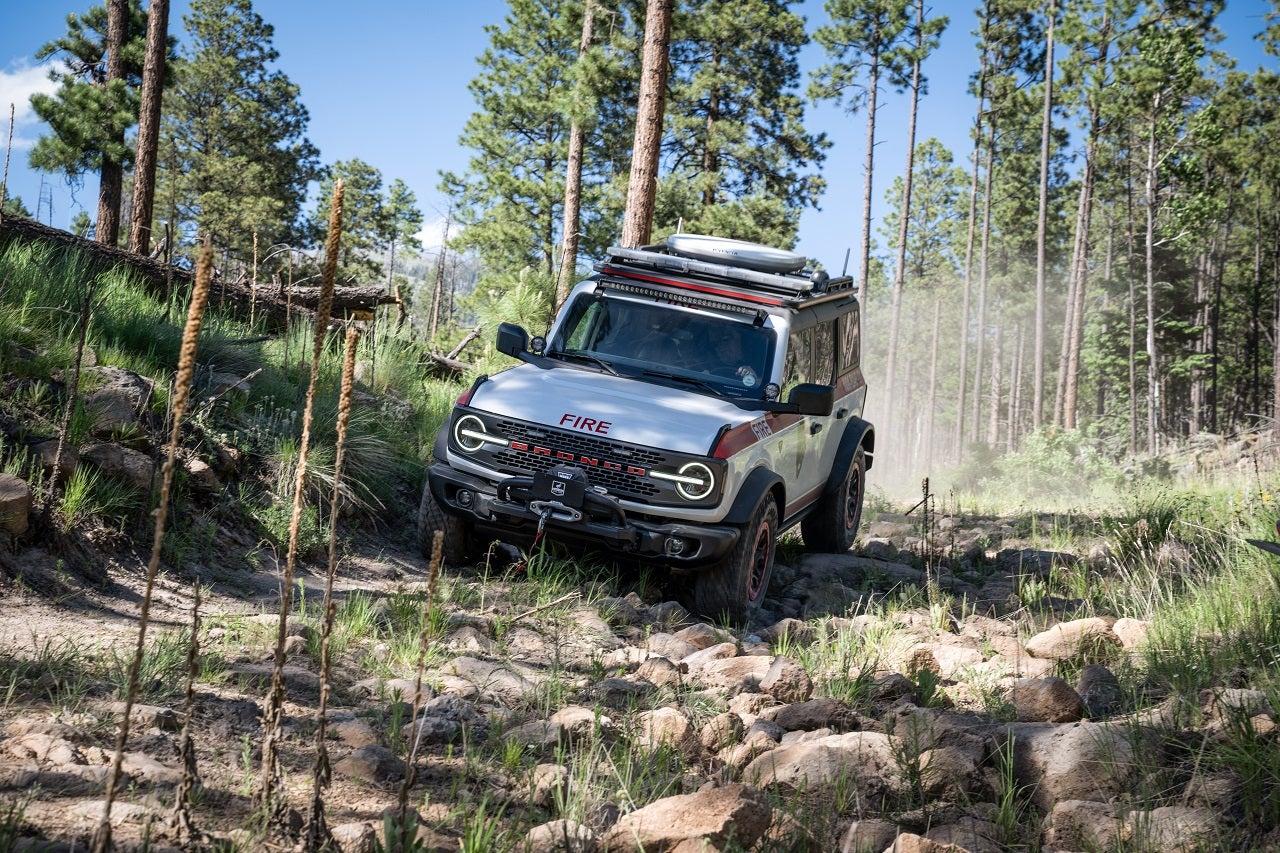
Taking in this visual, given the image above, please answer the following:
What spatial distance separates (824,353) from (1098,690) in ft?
14.3

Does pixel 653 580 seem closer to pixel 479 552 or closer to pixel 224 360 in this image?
pixel 479 552

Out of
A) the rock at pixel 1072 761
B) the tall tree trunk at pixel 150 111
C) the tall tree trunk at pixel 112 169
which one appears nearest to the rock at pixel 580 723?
the rock at pixel 1072 761

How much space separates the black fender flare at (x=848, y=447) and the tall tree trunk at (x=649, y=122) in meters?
4.36

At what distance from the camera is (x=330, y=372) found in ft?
30.5

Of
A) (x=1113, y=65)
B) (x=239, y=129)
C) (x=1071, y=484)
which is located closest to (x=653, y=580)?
(x=1071, y=484)

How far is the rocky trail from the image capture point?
306 cm

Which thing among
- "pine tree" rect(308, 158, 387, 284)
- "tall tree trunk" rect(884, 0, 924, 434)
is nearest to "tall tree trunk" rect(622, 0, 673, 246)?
"tall tree trunk" rect(884, 0, 924, 434)

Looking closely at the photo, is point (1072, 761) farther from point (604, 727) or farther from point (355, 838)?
point (355, 838)

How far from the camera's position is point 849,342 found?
386 inches

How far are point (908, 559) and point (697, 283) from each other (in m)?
3.56

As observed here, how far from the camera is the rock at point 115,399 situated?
20.2ft

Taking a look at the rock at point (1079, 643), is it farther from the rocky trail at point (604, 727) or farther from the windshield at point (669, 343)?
the windshield at point (669, 343)

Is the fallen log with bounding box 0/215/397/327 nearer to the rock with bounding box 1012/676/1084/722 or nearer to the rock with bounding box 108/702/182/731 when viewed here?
the rock with bounding box 108/702/182/731

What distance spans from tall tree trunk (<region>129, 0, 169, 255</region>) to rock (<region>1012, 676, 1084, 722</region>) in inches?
665
